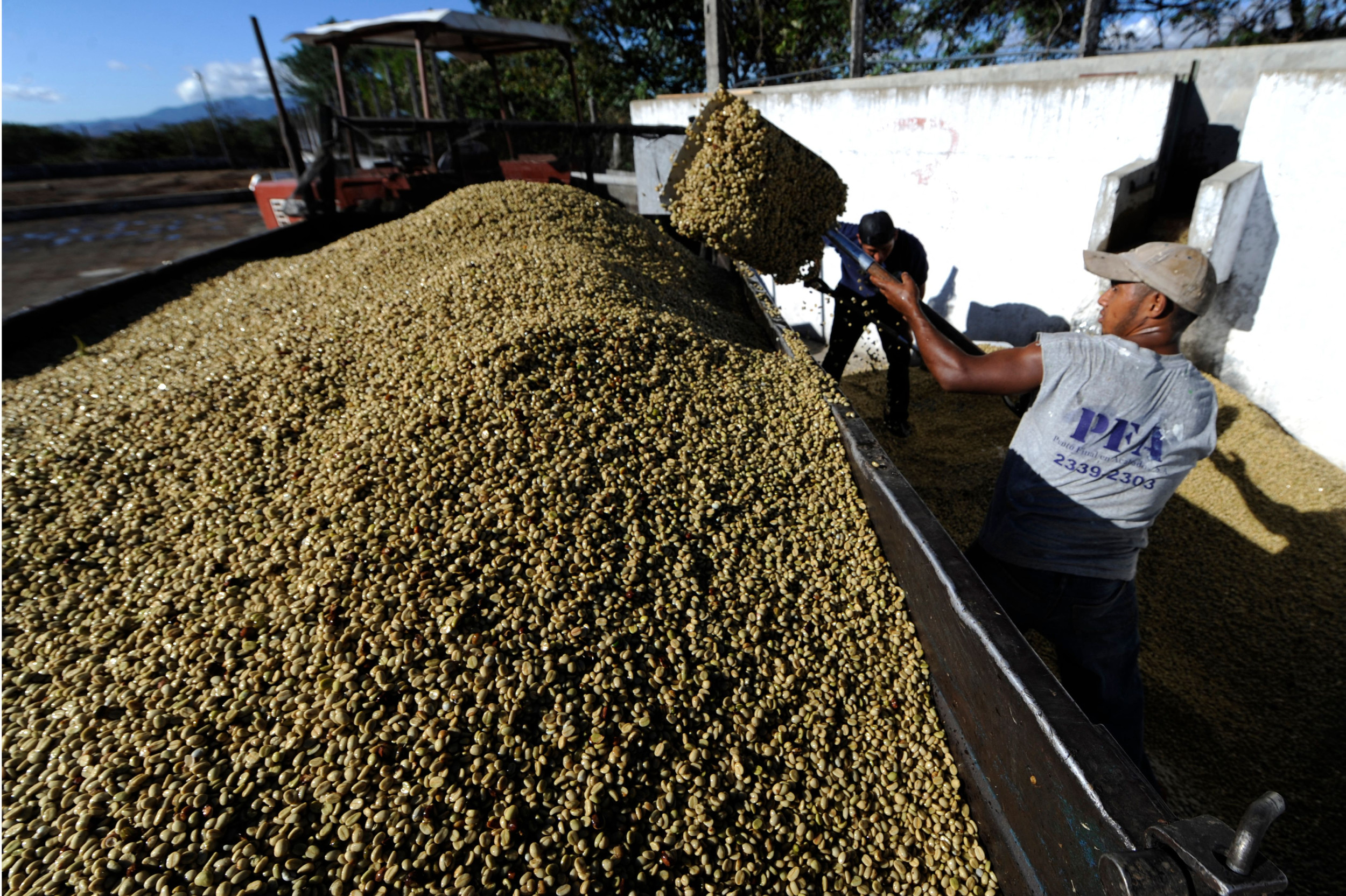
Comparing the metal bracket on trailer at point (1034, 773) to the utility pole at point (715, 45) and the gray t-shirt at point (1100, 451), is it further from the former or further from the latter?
the utility pole at point (715, 45)

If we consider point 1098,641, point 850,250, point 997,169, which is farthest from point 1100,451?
point 997,169

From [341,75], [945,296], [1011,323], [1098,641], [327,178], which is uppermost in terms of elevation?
[341,75]

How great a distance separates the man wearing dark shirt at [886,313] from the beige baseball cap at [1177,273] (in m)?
2.34

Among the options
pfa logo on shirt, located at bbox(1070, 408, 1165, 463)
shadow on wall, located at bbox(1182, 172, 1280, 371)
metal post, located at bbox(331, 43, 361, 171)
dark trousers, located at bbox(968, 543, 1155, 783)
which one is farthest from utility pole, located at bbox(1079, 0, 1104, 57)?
metal post, located at bbox(331, 43, 361, 171)

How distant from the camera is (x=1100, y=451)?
7.05ft

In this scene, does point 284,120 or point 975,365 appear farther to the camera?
point 284,120

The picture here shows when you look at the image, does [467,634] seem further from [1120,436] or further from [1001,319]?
[1001,319]

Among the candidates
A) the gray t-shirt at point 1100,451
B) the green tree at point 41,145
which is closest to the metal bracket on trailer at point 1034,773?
the gray t-shirt at point 1100,451

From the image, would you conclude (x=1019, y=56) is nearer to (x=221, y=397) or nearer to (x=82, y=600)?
(x=221, y=397)

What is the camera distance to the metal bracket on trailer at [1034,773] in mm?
1090

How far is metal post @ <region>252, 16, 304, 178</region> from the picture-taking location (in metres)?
6.20

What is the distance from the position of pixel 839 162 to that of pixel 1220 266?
436 cm

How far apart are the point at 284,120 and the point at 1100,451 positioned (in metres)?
8.15

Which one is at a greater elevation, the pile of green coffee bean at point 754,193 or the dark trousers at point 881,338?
the pile of green coffee bean at point 754,193
